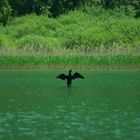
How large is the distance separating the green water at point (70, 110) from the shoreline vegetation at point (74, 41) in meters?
8.75

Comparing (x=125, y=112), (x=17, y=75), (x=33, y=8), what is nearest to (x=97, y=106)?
(x=125, y=112)

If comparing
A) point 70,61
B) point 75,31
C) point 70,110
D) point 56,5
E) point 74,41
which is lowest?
point 70,110

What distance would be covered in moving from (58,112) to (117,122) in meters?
2.62

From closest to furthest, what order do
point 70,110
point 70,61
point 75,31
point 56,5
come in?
point 70,110, point 70,61, point 75,31, point 56,5

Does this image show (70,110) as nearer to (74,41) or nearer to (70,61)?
(70,61)

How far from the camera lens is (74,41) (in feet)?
157

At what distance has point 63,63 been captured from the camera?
133 feet

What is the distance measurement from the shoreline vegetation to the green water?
8.75m

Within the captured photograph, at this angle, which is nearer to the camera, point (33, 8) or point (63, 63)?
point (63, 63)

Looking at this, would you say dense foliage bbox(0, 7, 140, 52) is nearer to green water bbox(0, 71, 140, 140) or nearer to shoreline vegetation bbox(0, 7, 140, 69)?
shoreline vegetation bbox(0, 7, 140, 69)

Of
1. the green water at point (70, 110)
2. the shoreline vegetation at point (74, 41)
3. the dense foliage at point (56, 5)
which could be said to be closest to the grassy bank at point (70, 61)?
the shoreline vegetation at point (74, 41)

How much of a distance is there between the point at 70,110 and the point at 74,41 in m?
29.0

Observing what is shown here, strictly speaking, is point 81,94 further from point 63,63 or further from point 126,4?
point 126,4

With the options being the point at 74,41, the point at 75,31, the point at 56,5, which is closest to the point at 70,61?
the point at 74,41
